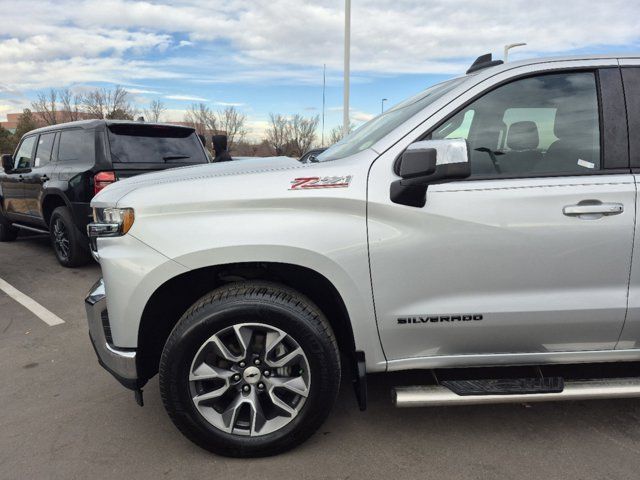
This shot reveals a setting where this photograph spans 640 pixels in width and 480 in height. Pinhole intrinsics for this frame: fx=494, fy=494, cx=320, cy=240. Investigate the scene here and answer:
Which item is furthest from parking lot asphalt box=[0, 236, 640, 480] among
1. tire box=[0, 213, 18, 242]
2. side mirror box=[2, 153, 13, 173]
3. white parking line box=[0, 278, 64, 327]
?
tire box=[0, 213, 18, 242]

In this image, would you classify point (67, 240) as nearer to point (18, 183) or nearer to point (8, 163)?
point (18, 183)

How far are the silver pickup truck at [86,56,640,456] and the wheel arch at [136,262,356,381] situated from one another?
0.02m

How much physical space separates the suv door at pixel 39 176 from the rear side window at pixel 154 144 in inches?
49.8

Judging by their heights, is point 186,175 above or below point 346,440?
above

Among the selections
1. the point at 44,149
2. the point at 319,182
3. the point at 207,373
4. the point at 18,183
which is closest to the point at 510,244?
the point at 319,182

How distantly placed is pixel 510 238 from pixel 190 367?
1639 mm

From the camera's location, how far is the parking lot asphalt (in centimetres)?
239

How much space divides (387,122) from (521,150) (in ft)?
2.44

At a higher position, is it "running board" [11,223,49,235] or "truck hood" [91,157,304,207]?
"truck hood" [91,157,304,207]

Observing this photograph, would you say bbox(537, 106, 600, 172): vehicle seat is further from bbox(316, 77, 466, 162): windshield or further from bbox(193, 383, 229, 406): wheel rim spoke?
bbox(193, 383, 229, 406): wheel rim spoke

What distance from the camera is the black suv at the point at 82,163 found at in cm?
603

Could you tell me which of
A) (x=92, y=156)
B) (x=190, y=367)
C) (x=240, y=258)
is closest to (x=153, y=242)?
(x=240, y=258)

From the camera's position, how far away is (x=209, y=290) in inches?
103

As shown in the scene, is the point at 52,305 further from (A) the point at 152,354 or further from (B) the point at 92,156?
(A) the point at 152,354
